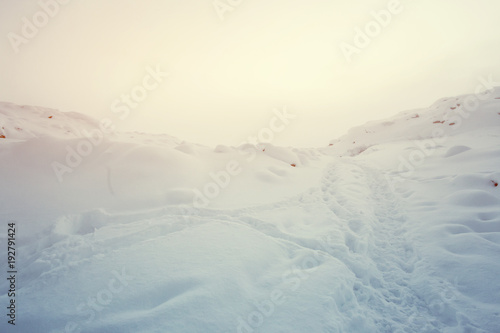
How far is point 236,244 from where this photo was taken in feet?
11.9

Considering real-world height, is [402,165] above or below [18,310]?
above

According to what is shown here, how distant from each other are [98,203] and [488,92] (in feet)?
80.5

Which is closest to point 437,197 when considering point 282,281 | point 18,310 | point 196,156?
point 282,281

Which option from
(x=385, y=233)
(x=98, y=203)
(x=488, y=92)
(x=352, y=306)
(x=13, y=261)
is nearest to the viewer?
(x=352, y=306)

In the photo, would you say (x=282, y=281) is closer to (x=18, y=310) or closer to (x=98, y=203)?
(x=18, y=310)

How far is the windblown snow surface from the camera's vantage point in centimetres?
247

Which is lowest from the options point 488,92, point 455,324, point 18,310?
point 18,310

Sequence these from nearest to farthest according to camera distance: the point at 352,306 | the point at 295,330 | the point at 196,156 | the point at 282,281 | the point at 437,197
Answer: the point at 295,330
the point at 352,306
the point at 282,281
the point at 437,197
the point at 196,156

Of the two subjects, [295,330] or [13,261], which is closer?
[295,330]

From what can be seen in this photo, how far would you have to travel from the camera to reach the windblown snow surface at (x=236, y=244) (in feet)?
8.11

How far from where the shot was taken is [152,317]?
2318 millimetres

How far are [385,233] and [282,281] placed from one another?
254 centimetres

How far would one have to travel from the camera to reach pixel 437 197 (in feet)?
17.7

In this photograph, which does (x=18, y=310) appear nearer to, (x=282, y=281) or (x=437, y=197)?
(x=282, y=281)
